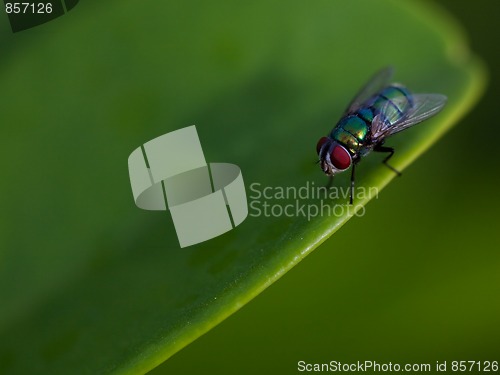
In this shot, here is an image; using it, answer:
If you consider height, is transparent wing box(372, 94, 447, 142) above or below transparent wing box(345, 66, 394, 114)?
below

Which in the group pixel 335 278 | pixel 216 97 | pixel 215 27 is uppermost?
pixel 215 27

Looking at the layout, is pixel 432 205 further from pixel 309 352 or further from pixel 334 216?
pixel 334 216

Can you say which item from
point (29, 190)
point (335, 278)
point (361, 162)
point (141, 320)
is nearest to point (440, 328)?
point (335, 278)

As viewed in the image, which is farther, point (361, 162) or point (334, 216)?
point (361, 162)

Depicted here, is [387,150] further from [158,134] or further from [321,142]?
[158,134]
